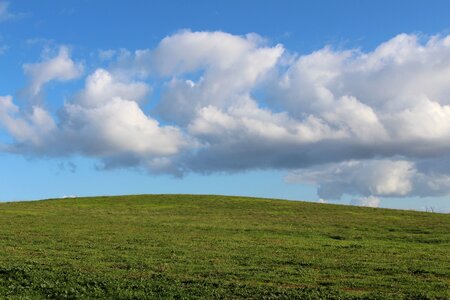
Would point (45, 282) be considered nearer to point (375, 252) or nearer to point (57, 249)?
point (57, 249)

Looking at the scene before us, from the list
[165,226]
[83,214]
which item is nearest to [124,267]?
[165,226]

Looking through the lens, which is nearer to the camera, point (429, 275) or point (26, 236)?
point (429, 275)

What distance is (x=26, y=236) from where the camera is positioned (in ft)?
146

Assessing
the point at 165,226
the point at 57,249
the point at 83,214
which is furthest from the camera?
the point at 83,214

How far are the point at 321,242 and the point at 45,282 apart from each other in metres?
25.6

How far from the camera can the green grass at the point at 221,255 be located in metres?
23.0

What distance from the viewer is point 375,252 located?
3778 centimetres

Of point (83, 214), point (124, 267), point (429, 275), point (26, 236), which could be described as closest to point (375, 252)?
point (429, 275)

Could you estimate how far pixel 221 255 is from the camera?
34250 millimetres

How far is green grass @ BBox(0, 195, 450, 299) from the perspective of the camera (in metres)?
23.0

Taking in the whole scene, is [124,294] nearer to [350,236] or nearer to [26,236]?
[26,236]

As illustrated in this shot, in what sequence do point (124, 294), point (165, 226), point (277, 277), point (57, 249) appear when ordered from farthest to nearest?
1. point (165, 226)
2. point (57, 249)
3. point (277, 277)
4. point (124, 294)

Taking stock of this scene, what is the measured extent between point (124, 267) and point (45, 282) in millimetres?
5846

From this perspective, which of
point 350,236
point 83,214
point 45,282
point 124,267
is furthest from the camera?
point 83,214
